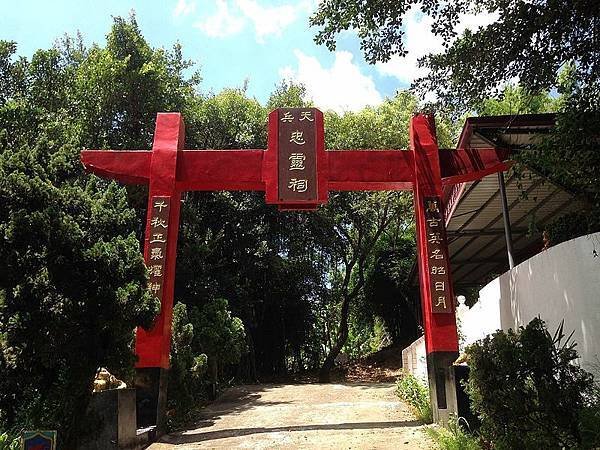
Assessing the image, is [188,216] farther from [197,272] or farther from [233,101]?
[233,101]

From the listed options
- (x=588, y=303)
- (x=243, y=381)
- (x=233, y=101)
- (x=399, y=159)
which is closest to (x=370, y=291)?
(x=243, y=381)

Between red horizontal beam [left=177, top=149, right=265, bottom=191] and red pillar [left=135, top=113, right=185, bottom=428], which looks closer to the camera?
red pillar [left=135, top=113, right=185, bottom=428]

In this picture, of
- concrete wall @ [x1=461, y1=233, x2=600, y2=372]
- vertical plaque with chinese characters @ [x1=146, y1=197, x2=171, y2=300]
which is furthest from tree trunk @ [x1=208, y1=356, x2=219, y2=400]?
concrete wall @ [x1=461, y1=233, x2=600, y2=372]

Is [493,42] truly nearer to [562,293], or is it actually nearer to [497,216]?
[562,293]

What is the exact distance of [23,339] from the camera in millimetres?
Result: 4426

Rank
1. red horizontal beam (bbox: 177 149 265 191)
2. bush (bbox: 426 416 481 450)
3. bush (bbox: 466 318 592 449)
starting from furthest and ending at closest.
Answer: red horizontal beam (bbox: 177 149 265 191)
bush (bbox: 426 416 481 450)
bush (bbox: 466 318 592 449)

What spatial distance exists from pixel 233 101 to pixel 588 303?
12934 millimetres

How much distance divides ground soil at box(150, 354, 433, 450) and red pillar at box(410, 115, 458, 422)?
0.61 metres

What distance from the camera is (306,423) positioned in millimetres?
7336

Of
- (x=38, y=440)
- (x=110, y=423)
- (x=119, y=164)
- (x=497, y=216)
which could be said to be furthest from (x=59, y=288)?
(x=497, y=216)

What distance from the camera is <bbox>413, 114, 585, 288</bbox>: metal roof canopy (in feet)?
22.8

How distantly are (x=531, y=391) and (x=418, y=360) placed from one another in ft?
20.0

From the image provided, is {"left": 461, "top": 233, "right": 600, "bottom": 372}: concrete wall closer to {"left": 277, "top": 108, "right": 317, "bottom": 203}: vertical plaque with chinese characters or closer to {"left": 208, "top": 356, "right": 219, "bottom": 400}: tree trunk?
{"left": 277, "top": 108, "right": 317, "bottom": 203}: vertical plaque with chinese characters

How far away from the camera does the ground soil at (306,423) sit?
614cm
